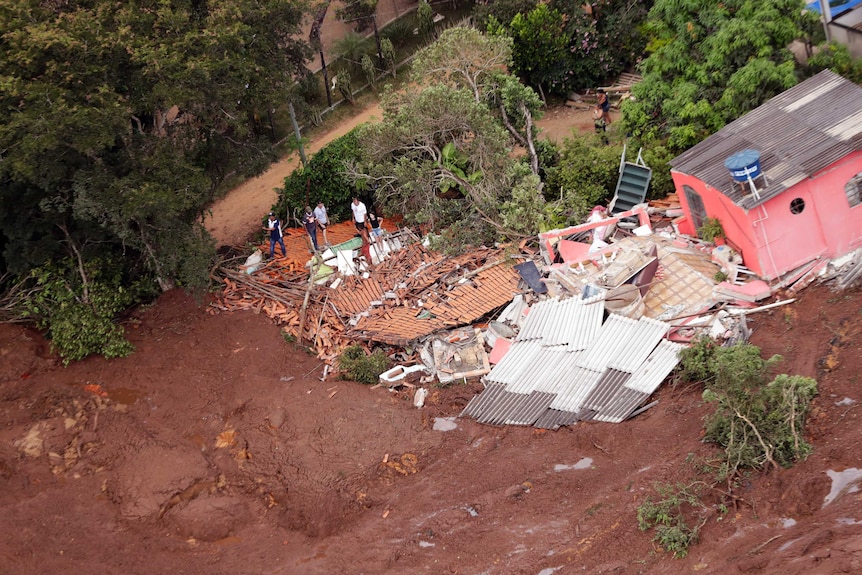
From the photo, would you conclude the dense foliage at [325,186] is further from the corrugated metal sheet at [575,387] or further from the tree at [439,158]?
the corrugated metal sheet at [575,387]

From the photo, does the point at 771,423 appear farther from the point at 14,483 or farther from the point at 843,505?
the point at 14,483

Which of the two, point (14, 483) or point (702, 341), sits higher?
point (14, 483)

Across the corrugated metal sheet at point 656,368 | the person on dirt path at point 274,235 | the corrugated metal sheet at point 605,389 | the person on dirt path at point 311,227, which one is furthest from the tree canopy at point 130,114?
the corrugated metal sheet at point 656,368

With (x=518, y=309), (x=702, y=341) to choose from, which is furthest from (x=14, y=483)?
(x=702, y=341)

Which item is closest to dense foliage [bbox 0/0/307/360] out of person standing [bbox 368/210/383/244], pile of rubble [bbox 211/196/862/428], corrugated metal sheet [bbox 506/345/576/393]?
pile of rubble [bbox 211/196/862/428]

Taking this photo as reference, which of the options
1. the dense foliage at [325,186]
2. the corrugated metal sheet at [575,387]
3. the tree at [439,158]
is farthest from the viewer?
the dense foliage at [325,186]

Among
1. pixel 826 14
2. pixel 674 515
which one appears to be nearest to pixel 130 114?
pixel 674 515

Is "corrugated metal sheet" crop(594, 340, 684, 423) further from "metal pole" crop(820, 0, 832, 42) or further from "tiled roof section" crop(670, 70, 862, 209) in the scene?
"metal pole" crop(820, 0, 832, 42)
